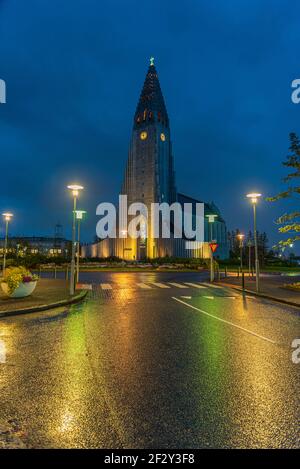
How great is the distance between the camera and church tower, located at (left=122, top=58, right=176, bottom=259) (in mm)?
66438

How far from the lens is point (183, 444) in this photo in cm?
A: 286

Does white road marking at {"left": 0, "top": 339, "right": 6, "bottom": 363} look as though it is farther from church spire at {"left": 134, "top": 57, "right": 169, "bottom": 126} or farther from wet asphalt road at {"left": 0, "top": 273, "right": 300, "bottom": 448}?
church spire at {"left": 134, "top": 57, "right": 169, "bottom": 126}

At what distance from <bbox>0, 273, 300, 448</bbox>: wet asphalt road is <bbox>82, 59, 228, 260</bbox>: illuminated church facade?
55.9 metres

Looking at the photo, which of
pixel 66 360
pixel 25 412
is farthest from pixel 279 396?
pixel 66 360

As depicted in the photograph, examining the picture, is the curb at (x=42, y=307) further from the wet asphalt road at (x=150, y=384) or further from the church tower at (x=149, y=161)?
the church tower at (x=149, y=161)

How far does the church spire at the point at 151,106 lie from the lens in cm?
6932

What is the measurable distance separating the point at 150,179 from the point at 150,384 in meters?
65.0

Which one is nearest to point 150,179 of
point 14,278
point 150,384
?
point 14,278

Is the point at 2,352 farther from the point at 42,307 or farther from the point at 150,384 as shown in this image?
the point at 42,307

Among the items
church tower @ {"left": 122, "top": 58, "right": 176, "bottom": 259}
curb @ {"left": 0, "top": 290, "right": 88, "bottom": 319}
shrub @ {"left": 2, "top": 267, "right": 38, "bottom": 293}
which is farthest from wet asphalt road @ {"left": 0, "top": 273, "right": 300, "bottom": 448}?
church tower @ {"left": 122, "top": 58, "right": 176, "bottom": 259}

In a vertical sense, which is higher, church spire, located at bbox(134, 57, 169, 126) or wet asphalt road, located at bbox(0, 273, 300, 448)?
church spire, located at bbox(134, 57, 169, 126)

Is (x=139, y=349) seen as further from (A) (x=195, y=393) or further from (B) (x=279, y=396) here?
(B) (x=279, y=396)

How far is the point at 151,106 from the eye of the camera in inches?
2741
